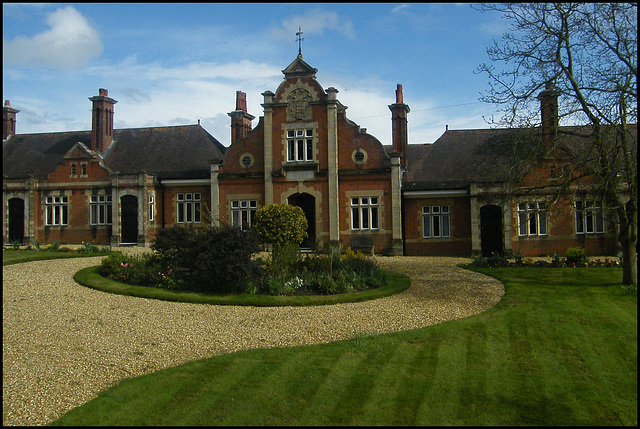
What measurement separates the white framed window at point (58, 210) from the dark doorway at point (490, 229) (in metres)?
23.7

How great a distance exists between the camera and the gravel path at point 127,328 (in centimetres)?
753

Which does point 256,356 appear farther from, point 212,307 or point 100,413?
point 212,307

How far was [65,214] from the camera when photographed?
1171 inches

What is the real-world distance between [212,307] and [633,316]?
9485mm

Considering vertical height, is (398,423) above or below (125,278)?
below

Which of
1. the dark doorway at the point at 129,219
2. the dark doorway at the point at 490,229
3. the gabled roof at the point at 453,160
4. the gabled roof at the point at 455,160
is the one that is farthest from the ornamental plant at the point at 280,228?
the dark doorway at the point at 129,219

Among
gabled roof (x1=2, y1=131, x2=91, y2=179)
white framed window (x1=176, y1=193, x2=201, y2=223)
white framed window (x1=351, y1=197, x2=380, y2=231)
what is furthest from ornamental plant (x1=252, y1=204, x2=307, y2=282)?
gabled roof (x1=2, y1=131, x2=91, y2=179)

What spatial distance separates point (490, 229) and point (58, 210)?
24.7 metres

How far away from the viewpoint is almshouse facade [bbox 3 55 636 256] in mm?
25047

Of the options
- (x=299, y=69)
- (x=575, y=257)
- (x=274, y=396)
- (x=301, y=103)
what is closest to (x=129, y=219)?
(x=301, y=103)

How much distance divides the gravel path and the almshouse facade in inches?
423

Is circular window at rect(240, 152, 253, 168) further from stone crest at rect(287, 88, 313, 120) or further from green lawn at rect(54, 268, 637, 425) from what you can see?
green lawn at rect(54, 268, 637, 425)

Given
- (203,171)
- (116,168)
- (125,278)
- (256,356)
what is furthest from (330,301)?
(116,168)

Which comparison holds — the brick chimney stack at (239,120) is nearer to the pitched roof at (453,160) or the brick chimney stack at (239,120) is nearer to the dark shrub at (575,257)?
the pitched roof at (453,160)
